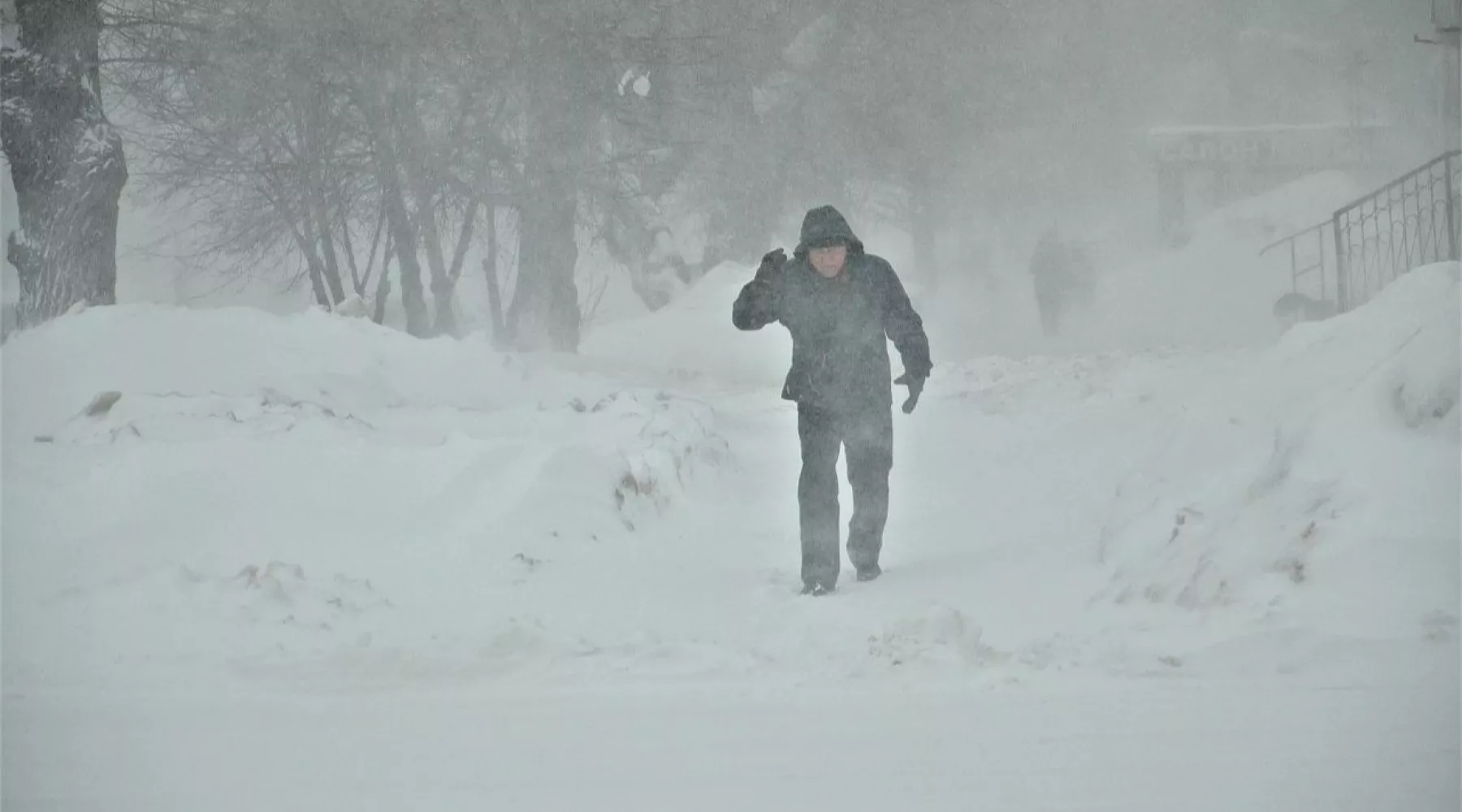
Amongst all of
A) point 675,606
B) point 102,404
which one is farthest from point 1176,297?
point 675,606

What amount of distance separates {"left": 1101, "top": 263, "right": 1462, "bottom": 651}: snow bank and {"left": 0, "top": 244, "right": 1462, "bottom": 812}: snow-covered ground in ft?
0.05

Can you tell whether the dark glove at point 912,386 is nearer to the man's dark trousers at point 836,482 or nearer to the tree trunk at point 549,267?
the man's dark trousers at point 836,482

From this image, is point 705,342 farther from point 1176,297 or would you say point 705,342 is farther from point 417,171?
point 1176,297

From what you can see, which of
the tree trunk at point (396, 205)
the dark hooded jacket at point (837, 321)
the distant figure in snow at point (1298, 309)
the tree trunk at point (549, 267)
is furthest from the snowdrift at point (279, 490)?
the distant figure in snow at point (1298, 309)

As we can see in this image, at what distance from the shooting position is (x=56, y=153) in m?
11.6

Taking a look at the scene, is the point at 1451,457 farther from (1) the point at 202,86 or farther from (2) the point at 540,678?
(1) the point at 202,86

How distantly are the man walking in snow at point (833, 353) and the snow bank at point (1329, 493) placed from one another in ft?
3.44

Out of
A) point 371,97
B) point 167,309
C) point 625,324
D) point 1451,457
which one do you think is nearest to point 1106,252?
point 625,324

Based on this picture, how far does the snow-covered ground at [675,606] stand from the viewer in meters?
2.97

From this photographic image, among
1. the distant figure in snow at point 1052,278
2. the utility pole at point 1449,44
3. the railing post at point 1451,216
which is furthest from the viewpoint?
the distant figure in snow at point 1052,278

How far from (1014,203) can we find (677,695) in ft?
120

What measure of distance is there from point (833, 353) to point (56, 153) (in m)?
8.32

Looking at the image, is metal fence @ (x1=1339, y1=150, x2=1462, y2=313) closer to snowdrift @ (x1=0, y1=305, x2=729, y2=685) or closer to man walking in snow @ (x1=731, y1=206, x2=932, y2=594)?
man walking in snow @ (x1=731, y1=206, x2=932, y2=594)

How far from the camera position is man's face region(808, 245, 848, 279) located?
567cm
